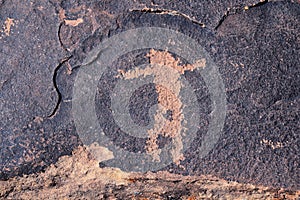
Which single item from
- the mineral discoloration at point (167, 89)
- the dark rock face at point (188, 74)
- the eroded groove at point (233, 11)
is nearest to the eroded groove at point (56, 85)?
the dark rock face at point (188, 74)

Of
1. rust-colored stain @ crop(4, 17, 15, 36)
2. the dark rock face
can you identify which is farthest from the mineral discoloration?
rust-colored stain @ crop(4, 17, 15, 36)

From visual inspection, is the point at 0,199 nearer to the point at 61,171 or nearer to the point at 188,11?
the point at 61,171

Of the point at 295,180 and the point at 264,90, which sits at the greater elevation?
the point at 264,90

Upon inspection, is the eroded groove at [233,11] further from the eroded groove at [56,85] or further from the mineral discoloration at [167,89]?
the eroded groove at [56,85]

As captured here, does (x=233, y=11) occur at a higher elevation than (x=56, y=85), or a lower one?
higher

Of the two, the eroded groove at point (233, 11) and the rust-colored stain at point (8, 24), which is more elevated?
the rust-colored stain at point (8, 24)

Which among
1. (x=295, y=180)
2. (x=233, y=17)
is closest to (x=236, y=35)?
(x=233, y=17)

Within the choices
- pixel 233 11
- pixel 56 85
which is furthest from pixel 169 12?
pixel 56 85

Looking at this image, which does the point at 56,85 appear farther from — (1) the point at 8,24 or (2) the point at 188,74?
(2) the point at 188,74
